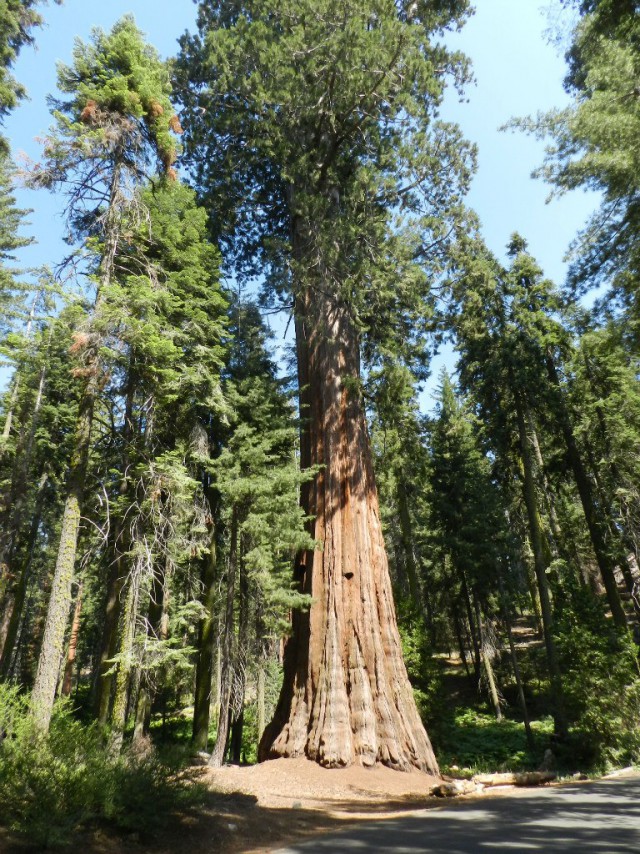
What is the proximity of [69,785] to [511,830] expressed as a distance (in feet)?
11.9

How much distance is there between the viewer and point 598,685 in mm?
11523

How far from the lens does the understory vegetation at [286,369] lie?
852cm

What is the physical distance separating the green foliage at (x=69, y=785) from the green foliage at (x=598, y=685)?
33.2 ft

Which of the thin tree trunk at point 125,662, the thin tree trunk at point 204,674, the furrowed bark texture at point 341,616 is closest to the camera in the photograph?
the furrowed bark texture at point 341,616

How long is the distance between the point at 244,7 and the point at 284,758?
17578 mm

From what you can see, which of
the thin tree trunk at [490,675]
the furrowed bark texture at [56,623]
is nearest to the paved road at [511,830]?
the furrowed bark texture at [56,623]

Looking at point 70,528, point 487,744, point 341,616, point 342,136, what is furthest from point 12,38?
point 487,744

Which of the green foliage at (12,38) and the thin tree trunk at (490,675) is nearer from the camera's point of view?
the green foliage at (12,38)

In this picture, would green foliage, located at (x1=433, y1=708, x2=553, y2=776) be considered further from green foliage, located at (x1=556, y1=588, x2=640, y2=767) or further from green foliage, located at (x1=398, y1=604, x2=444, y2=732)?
green foliage, located at (x1=556, y1=588, x2=640, y2=767)

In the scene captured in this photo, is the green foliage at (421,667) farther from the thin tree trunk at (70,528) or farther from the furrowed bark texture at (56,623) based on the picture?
the furrowed bark texture at (56,623)

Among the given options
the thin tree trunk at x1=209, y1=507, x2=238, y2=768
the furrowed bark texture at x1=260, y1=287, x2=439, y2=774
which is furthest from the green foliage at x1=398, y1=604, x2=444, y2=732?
the furrowed bark texture at x1=260, y1=287, x2=439, y2=774

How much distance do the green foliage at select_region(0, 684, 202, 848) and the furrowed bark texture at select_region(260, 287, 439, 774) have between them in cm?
394

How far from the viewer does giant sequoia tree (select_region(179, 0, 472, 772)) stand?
28.8 feet

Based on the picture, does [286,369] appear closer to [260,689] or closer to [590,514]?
[260,689]
